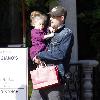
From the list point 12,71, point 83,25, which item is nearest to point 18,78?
point 12,71

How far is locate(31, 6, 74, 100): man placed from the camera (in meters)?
6.19

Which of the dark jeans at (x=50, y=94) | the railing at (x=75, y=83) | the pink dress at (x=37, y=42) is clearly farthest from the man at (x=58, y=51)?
the railing at (x=75, y=83)

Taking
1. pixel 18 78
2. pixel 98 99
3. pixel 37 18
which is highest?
pixel 37 18

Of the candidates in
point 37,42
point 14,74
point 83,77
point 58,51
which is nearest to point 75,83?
point 83,77

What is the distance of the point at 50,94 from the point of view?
6281mm

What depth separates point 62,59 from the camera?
20.3ft

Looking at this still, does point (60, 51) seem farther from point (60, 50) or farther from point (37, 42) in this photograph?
point (37, 42)

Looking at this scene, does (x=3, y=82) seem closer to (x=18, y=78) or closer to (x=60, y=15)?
(x=18, y=78)

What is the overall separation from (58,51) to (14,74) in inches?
38.8

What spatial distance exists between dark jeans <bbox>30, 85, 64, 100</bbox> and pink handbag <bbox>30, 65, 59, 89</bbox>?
0.32 ft

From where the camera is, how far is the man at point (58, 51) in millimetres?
6187

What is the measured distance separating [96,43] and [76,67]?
624mm

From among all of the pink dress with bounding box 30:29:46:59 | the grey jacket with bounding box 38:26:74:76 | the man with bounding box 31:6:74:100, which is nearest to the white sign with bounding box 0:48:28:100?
the pink dress with bounding box 30:29:46:59

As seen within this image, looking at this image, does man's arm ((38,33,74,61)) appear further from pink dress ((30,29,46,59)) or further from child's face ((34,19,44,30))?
child's face ((34,19,44,30))
